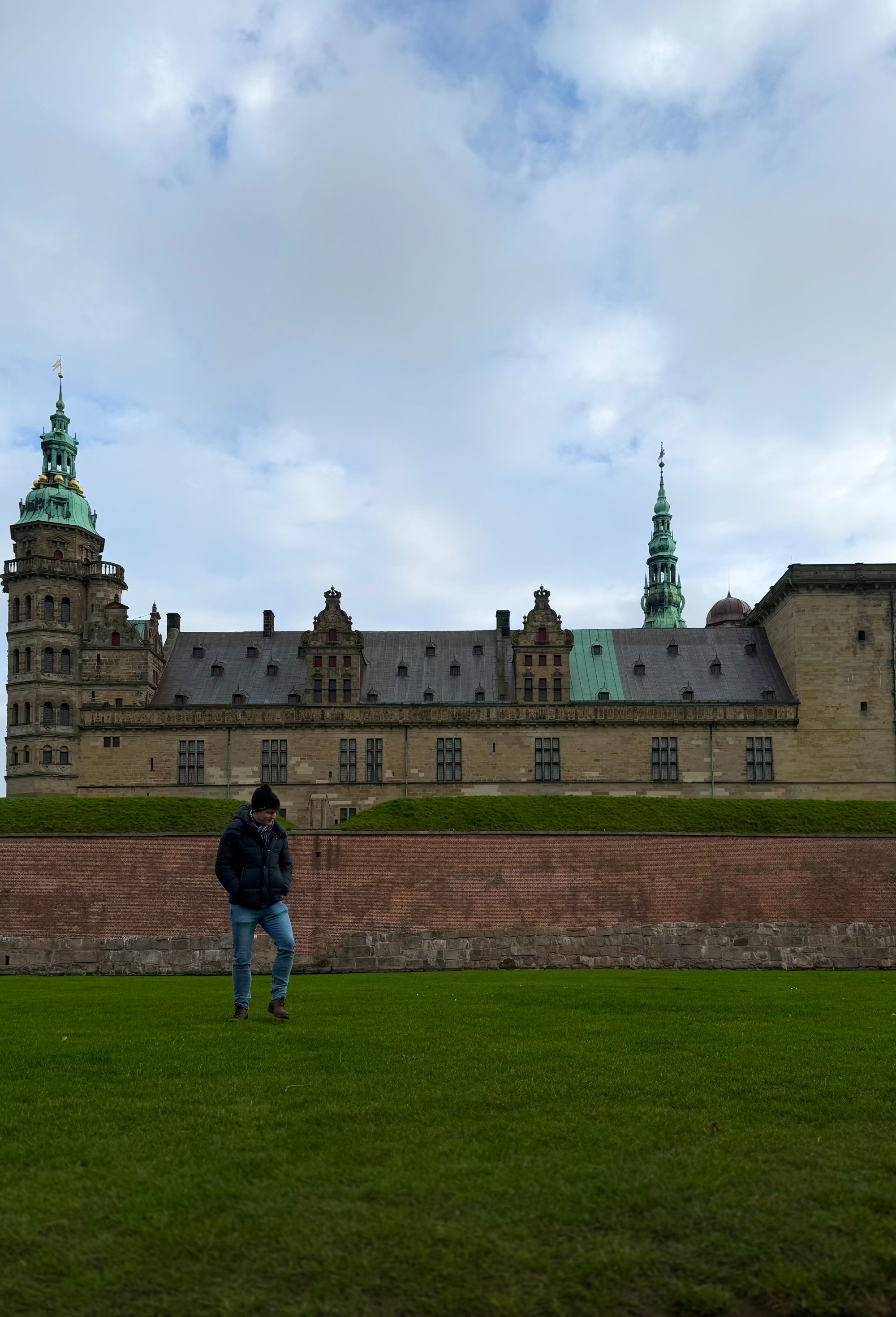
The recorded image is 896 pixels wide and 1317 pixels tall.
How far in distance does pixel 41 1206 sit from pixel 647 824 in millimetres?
30864

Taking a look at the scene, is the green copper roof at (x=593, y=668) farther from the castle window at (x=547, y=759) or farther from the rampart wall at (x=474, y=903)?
the rampart wall at (x=474, y=903)

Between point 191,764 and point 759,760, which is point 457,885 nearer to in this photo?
point 191,764

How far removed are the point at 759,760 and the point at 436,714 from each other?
48.9ft

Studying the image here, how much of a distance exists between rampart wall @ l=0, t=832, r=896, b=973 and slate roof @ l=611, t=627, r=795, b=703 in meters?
17.6

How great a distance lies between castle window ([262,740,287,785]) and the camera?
47375 mm

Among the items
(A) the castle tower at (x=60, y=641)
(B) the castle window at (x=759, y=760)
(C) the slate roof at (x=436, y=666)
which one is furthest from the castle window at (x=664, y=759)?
(A) the castle tower at (x=60, y=641)

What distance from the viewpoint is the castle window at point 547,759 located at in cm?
4725

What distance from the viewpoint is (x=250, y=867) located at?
438 inches

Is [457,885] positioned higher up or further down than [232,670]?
further down

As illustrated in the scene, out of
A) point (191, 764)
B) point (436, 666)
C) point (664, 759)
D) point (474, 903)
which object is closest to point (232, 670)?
point (191, 764)

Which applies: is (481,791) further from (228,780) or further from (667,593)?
(667,593)

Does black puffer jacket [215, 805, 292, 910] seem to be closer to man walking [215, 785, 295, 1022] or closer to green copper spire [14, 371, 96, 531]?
man walking [215, 785, 295, 1022]

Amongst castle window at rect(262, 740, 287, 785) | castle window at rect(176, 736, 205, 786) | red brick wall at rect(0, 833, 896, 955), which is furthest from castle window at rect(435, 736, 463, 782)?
red brick wall at rect(0, 833, 896, 955)

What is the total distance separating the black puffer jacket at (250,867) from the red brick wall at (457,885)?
771 inches
